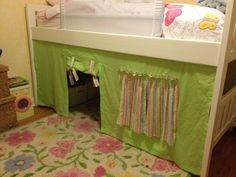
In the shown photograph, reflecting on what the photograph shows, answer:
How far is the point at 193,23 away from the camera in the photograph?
43.3 inches

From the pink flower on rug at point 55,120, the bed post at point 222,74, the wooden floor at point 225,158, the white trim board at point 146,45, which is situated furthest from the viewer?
the pink flower on rug at point 55,120

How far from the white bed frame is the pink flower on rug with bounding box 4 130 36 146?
77 centimetres

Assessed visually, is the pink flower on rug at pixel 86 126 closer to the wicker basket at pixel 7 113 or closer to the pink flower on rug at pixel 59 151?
the pink flower on rug at pixel 59 151

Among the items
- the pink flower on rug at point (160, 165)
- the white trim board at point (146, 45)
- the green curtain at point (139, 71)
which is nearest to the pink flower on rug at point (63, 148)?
the green curtain at point (139, 71)

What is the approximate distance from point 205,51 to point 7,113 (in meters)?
1.48

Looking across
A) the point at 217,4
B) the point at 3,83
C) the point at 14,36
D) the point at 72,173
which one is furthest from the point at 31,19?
the point at 217,4

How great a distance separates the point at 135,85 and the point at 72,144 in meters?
0.62

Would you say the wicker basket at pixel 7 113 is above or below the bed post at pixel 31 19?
below

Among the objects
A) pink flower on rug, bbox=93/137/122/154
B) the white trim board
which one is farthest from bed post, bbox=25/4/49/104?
pink flower on rug, bbox=93/137/122/154

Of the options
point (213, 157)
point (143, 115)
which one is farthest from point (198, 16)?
point (213, 157)

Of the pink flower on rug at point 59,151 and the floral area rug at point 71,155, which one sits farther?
the pink flower on rug at point 59,151

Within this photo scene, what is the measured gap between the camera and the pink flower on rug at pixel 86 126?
5.73ft

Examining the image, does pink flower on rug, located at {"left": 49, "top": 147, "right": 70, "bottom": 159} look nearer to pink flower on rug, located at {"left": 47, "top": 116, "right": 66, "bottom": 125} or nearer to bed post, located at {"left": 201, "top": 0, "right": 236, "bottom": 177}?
pink flower on rug, located at {"left": 47, "top": 116, "right": 66, "bottom": 125}

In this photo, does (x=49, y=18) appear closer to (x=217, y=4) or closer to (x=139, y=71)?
(x=139, y=71)
